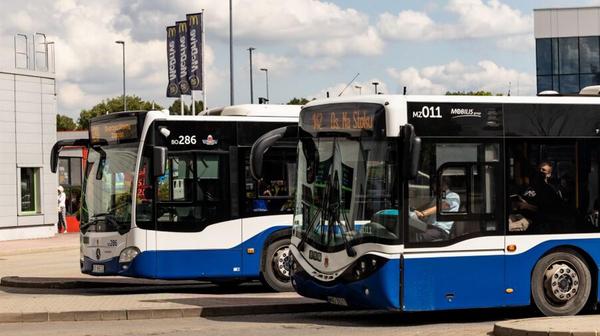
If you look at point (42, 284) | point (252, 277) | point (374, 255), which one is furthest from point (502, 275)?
point (42, 284)

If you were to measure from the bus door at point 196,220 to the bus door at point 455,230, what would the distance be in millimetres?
5327

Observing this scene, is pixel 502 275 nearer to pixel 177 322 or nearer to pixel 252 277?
pixel 177 322

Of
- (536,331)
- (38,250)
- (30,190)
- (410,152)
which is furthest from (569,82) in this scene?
(536,331)

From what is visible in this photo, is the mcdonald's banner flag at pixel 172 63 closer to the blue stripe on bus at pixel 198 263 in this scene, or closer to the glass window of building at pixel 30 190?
the glass window of building at pixel 30 190

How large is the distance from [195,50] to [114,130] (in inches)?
1047

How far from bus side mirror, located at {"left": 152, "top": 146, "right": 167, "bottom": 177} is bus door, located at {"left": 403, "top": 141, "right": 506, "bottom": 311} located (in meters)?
4.92

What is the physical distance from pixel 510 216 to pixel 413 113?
1.77 metres

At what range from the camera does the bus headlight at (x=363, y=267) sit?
13992 millimetres

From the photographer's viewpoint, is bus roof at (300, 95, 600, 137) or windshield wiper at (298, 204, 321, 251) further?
windshield wiper at (298, 204, 321, 251)

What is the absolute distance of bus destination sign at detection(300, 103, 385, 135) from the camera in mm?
14219

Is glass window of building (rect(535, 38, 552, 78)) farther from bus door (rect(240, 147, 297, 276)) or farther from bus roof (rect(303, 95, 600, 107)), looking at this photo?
bus roof (rect(303, 95, 600, 107))

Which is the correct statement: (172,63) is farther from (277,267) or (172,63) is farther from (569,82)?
(569,82)

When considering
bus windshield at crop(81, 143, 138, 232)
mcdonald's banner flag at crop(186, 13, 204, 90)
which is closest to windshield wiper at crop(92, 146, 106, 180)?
bus windshield at crop(81, 143, 138, 232)

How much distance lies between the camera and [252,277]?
19.1m
